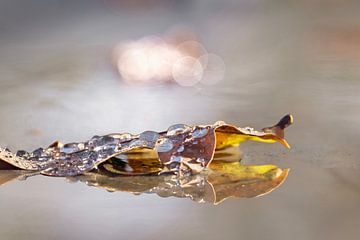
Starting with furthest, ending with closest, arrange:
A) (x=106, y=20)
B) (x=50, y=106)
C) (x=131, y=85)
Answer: (x=106, y=20)
(x=131, y=85)
(x=50, y=106)

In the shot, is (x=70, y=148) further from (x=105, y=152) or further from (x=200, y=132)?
(x=200, y=132)

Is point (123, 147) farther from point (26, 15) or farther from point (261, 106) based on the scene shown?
point (26, 15)

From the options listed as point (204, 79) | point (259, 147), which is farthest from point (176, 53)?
point (259, 147)

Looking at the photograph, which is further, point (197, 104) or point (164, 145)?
point (197, 104)

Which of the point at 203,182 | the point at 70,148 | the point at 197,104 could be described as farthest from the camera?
the point at 197,104

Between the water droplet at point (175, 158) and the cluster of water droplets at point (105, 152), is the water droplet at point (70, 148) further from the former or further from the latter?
the water droplet at point (175, 158)

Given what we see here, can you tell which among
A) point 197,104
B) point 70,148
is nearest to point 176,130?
point 70,148
